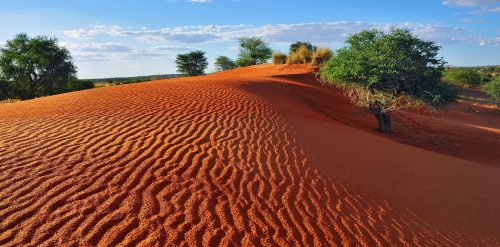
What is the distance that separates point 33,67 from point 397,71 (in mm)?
32202

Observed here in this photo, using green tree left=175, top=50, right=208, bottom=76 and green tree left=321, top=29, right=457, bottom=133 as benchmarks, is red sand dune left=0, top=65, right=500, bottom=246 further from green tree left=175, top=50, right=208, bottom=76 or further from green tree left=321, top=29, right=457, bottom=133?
green tree left=175, top=50, right=208, bottom=76

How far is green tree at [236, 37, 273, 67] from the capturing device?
42.1 meters

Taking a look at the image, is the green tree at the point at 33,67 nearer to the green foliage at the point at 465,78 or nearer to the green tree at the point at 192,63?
the green tree at the point at 192,63

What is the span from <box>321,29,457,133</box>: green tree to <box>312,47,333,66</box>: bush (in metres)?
12.4

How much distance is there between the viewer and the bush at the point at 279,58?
100 ft

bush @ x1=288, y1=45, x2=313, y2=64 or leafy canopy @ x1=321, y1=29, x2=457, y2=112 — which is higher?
bush @ x1=288, y1=45, x2=313, y2=64

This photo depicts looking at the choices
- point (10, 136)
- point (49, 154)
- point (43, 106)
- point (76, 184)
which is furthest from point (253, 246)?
point (43, 106)

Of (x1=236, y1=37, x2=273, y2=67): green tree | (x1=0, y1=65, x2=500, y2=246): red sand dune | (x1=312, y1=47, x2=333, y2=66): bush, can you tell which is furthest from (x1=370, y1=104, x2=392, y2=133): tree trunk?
(x1=236, y1=37, x2=273, y2=67): green tree

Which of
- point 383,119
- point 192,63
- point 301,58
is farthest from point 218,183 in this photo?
point 192,63

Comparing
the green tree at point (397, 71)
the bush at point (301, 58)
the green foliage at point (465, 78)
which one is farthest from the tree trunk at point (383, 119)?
the green foliage at point (465, 78)

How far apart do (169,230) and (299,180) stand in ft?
9.29

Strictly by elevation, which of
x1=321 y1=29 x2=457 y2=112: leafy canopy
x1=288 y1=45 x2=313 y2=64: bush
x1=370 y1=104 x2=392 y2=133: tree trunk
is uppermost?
x1=288 y1=45 x2=313 y2=64: bush

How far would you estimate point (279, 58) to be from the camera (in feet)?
101

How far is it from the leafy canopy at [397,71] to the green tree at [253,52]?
28900mm
